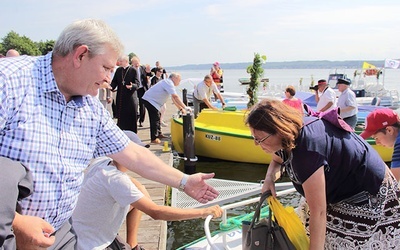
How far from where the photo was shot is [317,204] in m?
1.96

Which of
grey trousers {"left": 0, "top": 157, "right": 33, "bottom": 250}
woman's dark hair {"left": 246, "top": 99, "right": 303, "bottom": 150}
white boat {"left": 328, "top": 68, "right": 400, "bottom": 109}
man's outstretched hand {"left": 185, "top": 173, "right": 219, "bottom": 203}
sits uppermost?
woman's dark hair {"left": 246, "top": 99, "right": 303, "bottom": 150}

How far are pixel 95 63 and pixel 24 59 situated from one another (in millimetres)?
294

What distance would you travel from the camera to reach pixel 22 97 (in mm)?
1487

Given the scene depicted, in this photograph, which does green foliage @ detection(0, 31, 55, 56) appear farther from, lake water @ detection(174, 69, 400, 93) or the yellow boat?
the yellow boat

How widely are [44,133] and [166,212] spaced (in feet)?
4.34

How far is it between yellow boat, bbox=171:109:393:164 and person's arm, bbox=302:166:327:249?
20.1 feet

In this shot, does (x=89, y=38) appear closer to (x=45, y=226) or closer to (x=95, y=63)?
(x=95, y=63)

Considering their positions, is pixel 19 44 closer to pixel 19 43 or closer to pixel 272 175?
pixel 19 43

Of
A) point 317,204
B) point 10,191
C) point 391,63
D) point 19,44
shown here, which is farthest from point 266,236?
point 19,44

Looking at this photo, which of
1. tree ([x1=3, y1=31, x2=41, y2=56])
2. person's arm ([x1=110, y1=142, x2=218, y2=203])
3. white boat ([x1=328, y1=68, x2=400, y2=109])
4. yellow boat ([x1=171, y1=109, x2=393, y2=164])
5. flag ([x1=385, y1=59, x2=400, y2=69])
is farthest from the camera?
tree ([x1=3, y1=31, x2=41, y2=56])

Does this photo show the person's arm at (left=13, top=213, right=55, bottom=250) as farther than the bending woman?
No

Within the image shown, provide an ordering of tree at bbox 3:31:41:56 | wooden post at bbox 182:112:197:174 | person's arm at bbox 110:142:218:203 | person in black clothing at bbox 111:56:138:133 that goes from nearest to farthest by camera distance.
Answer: person's arm at bbox 110:142:218:203, person in black clothing at bbox 111:56:138:133, wooden post at bbox 182:112:197:174, tree at bbox 3:31:41:56

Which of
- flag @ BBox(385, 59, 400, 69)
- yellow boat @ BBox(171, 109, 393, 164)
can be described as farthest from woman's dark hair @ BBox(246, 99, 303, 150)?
flag @ BBox(385, 59, 400, 69)

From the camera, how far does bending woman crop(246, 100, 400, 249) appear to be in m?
1.95
